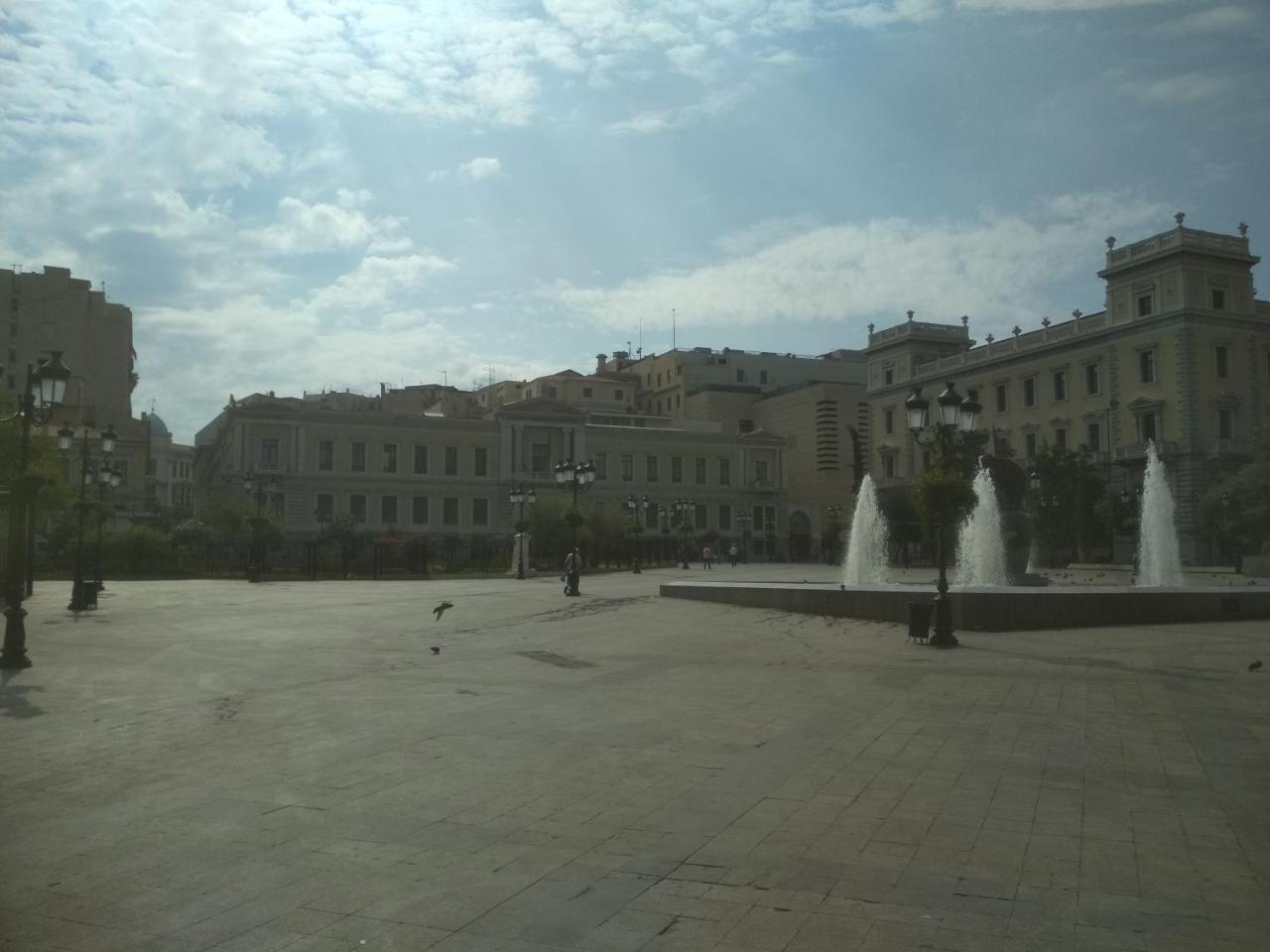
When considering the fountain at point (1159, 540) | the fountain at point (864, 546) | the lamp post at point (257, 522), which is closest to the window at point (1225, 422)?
the fountain at point (1159, 540)

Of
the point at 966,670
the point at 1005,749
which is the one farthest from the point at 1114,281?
the point at 1005,749

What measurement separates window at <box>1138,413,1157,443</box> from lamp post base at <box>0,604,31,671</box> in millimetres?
60057

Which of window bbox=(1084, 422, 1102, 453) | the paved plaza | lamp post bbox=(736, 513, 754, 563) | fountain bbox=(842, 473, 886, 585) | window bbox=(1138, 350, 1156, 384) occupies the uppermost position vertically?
window bbox=(1138, 350, 1156, 384)

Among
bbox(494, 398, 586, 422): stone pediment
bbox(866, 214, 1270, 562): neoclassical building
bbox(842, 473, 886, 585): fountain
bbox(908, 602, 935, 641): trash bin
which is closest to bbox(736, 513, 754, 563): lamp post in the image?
bbox(494, 398, 586, 422): stone pediment

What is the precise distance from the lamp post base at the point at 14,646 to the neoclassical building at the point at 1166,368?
158 ft

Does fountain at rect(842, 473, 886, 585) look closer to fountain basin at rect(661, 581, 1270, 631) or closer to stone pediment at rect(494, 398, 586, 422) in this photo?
fountain basin at rect(661, 581, 1270, 631)

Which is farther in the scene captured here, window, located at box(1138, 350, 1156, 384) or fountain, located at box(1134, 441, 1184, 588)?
window, located at box(1138, 350, 1156, 384)

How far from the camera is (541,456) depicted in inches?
3157

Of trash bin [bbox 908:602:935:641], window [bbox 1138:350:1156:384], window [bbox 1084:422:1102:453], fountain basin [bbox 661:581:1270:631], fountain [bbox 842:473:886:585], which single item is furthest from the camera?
window [bbox 1084:422:1102:453]

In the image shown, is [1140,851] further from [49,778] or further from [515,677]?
[515,677]

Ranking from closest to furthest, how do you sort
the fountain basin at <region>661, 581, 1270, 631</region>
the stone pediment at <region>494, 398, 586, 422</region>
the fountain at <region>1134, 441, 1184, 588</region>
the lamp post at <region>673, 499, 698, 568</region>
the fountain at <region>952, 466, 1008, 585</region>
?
the fountain basin at <region>661, 581, 1270, 631</region> < the fountain at <region>952, 466, 1008, 585</region> < the fountain at <region>1134, 441, 1184, 588</region> < the lamp post at <region>673, 499, 698, 568</region> < the stone pediment at <region>494, 398, 586, 422</region>

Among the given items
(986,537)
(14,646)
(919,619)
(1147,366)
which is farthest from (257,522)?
(1147,366)

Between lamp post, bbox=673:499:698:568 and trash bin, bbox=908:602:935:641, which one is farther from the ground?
lamp post, bbox=673:499:698:568

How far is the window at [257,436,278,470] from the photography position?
72688 mm
